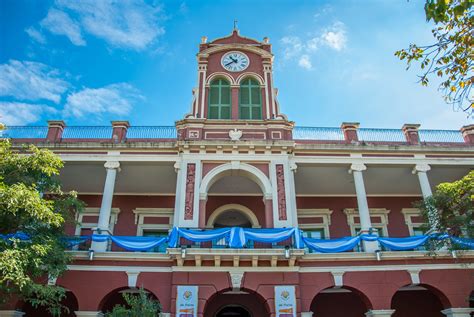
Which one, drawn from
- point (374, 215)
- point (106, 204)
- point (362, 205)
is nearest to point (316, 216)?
point (374, 215)

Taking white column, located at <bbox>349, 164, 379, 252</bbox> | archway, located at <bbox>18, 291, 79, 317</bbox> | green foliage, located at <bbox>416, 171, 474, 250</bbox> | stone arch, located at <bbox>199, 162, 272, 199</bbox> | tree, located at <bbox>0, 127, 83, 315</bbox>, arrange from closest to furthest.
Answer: tree, located at <bbox>0, 127, 83, 315</bbox>, green foliage, located at <bbox>416, 171, 474, 250</bbox>, white column, located at <bbox>349, 164, 379, 252</bbox>, stone arch, located at <bbox>199, 162, 272, 199</bbox>, archway, located at <bbox>18, 291, 79, 317</bbox>

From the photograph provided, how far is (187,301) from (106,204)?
509 centimetres

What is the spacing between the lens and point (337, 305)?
16.2 metres

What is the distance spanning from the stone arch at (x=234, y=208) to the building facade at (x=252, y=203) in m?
0.06

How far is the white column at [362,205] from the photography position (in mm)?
14120

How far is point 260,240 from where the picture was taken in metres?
13.2

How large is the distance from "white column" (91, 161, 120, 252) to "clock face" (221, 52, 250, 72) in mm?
6926

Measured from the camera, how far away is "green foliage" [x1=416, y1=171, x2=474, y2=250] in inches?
451

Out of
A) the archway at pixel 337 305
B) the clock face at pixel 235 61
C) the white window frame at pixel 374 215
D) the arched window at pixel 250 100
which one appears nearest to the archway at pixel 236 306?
the archway at pixel 337 305

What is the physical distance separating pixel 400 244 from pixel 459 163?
5.26 m

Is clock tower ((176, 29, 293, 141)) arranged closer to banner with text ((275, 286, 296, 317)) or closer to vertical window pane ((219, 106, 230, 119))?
vertical window pane ((219, 106, 230, 119))

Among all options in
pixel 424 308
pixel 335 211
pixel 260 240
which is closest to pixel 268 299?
pixel 260 240

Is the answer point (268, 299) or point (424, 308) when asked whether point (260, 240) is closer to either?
point (268, 299)

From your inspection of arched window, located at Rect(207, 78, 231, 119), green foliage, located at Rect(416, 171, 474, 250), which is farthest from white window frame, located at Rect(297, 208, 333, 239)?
arched window, located at Rect(207, 78, 231, 119)
